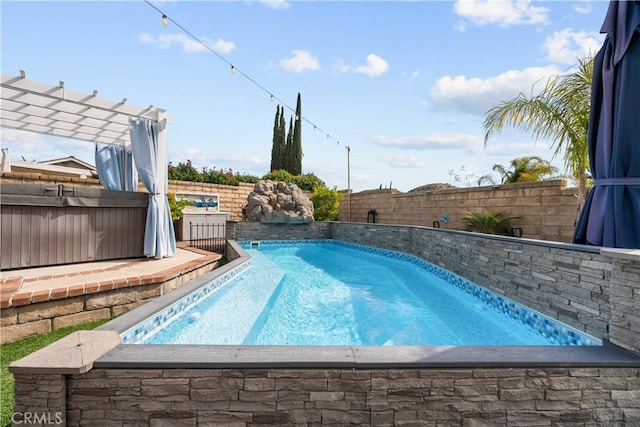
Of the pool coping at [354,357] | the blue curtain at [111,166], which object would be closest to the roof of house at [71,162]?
the blue curtain at [111,166]

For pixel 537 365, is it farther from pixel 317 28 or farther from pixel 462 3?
pixel 317 28

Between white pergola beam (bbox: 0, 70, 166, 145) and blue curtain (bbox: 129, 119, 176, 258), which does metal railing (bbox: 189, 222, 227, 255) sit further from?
white pergola beam (bbox: 0, 70, 166, 145)

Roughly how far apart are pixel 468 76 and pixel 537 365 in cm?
811

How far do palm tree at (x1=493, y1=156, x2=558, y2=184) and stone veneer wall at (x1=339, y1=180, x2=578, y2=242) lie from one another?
1653mm

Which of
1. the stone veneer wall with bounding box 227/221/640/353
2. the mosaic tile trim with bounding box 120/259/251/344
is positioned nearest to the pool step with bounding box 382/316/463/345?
the stone veneer wall with bounding box 227/221/640/353

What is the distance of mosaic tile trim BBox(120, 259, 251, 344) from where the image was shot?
259cm

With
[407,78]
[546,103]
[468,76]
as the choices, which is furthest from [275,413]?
[468,76]

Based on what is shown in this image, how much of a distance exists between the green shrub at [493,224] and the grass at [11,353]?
25.4 ft

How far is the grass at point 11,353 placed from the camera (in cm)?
197

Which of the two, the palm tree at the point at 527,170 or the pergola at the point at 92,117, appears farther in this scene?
the palm tree at the point at 527,170

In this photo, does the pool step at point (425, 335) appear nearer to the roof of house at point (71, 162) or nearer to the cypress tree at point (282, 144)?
the roof of house at point (71, 162)

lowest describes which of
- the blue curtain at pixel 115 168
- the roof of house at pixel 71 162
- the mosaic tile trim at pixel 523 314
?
the mosaic tile trim at pixel 523 314

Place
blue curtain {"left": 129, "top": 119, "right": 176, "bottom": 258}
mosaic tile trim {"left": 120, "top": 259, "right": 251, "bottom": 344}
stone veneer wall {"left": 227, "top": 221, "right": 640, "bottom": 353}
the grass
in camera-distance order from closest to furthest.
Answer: the grass < stone veneer wall {"left": 227, "top": 221, "right": 640, "bottom": 353} < mosaic tile trim {"left": 120, "top": 259, "right": 251, "bottom": 344} < blue curtain {"left": 129, "top": 119, "right": 176, "bottom": 258}

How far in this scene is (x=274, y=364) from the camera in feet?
5.90
